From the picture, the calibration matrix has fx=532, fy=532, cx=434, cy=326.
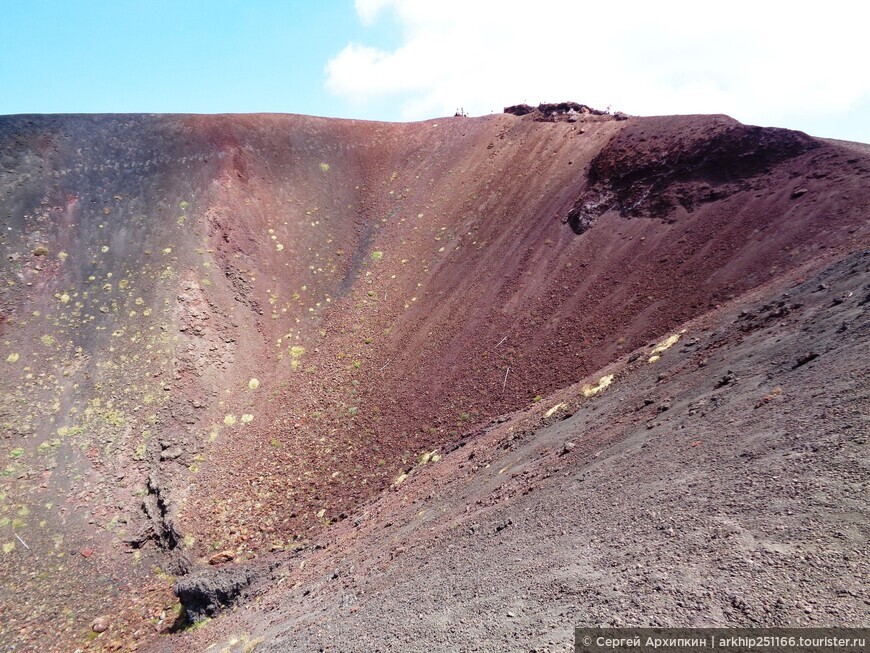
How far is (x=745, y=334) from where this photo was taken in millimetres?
9461

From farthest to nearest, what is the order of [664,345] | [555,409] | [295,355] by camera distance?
[295,355] → [555,409] → [664,345]

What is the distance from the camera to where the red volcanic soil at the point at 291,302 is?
1301 centimetres

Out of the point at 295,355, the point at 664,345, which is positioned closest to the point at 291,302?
the point at 295,355

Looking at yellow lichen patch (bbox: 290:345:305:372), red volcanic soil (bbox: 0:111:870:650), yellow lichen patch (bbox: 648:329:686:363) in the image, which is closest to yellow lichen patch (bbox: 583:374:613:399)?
yellow lichen patch (bbox: 648:329:686:363)

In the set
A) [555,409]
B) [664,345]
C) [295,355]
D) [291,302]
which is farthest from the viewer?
[291,302]

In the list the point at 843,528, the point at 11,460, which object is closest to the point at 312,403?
the point at 11,460

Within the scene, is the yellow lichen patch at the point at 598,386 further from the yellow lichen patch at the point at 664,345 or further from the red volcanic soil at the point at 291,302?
the red volcanic soil at the point at 291,302

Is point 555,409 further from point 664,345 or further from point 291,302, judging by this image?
point 291,302

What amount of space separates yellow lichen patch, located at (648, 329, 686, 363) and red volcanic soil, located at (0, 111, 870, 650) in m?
1.33

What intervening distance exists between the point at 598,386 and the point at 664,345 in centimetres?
162

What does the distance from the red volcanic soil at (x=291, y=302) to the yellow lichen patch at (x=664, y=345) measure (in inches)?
52.3

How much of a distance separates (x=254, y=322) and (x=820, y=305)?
1632 centimetres

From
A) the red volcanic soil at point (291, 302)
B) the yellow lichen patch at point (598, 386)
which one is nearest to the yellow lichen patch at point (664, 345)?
the yellow lichen patch at point (598, 386)

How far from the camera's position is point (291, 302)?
65.3ft
